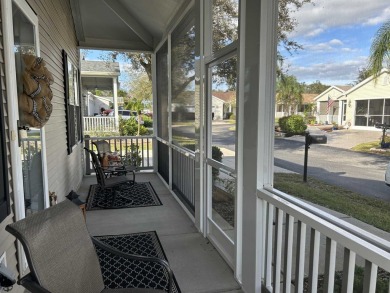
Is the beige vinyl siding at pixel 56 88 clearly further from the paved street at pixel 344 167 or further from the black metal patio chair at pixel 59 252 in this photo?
the paved street at pixel 344 167

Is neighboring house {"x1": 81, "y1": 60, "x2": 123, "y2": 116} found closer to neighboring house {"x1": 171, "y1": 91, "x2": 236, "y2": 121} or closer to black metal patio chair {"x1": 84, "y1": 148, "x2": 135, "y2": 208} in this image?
black metal patio chair {"x1": 84, "y1": 148, "x2": 135, "y2": 208}

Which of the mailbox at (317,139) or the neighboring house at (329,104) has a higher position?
the neighboring house at (329,104)

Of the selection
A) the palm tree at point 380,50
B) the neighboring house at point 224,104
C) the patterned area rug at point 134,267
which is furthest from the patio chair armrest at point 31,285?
the neighboring house at point 224,104

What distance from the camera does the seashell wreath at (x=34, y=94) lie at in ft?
6.98

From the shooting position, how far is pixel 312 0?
1533 mm

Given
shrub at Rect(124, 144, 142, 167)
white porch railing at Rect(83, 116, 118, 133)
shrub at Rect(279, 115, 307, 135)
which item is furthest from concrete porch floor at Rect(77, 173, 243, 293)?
white porch railing at Rect(83, 116, 118, 133)

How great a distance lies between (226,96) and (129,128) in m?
4.73

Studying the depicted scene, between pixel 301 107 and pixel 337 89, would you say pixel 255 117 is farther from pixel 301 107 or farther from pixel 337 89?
pixel 337 89

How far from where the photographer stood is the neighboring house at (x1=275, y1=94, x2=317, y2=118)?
1605mm

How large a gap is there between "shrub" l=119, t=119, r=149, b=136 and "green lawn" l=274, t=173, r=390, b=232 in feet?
18.3

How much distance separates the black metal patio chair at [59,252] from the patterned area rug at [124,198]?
2.77m

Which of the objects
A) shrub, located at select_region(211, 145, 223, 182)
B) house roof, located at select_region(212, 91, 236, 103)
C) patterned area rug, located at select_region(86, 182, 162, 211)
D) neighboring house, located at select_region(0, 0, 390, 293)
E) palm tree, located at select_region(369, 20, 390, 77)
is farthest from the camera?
patterned area rug, located at select_region(86, 182, 162, 211)

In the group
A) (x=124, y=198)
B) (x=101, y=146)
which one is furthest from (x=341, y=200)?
(x=101, y=146)

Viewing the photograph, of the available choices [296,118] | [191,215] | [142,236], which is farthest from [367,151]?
[191,215]
